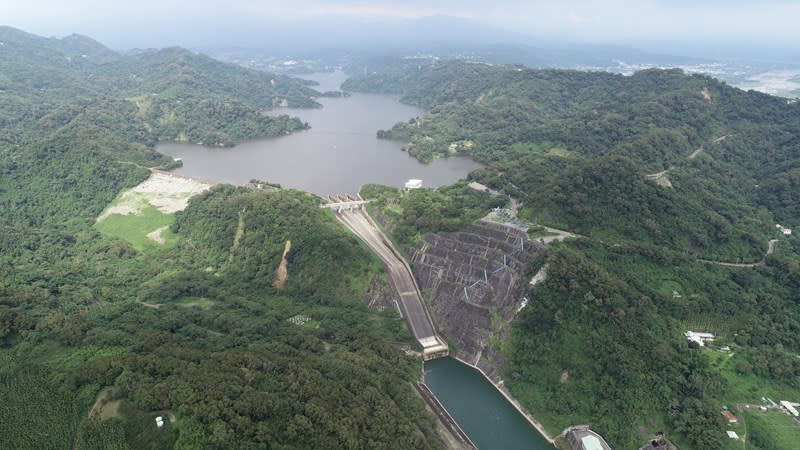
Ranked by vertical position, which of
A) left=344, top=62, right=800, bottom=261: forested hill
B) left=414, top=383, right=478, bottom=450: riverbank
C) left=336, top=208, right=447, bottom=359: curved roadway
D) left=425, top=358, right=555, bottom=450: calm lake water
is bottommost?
left=425, top=358, right=555, bottom=450: calm lake water

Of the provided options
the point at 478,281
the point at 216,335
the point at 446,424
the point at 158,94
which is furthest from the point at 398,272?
the point at 158,94

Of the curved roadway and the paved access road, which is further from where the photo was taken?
the paved access road

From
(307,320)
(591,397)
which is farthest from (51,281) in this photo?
(591,397)

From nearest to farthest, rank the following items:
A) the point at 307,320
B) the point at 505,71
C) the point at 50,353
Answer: the point at 50,353 → the point at 307,320 → the point at 505,71

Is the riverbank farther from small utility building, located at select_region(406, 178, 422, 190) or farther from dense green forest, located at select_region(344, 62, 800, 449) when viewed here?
small utility building, located at select_region(406, 178, 422, 190)

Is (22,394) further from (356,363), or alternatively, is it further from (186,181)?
(186,181)

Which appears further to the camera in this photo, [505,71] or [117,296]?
[505,71]

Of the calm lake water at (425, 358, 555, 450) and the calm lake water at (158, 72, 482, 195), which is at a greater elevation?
the calm lake water at (158, 72, 482, 195)

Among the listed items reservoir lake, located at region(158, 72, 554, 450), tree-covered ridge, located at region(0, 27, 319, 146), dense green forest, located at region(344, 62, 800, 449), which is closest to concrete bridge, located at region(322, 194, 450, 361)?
reservoir lake, located at region(158, 72, 554, 450)
